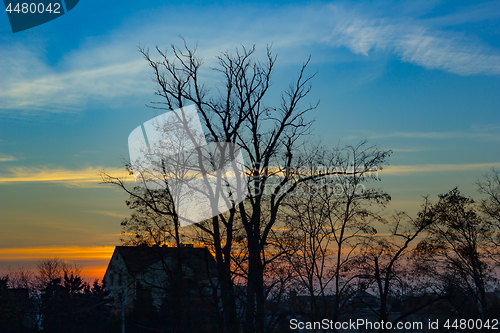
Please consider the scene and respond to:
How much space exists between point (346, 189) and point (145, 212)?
13443 millimetres

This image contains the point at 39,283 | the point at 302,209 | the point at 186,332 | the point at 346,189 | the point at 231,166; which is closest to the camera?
the point at 231,166

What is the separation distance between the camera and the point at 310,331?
25.6m

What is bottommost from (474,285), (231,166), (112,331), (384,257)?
(112,331)

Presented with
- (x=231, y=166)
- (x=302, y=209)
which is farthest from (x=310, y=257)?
(x=231, y=166)

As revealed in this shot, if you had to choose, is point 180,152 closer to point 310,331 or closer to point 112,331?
point 310,331

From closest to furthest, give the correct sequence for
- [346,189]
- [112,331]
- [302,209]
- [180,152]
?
[180,152]
[302,209]
[346,189]
[112,331]

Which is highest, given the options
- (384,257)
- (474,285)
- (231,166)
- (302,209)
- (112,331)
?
(231,166)

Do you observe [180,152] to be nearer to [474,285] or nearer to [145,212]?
[145,212]

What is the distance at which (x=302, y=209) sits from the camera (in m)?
25.8

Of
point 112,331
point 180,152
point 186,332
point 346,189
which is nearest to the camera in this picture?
point 180,152

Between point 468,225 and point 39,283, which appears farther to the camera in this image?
point 39,283

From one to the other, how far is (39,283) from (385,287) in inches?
2042

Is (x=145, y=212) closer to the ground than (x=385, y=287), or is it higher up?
higher up

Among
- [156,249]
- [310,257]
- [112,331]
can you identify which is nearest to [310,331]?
[310,257]
